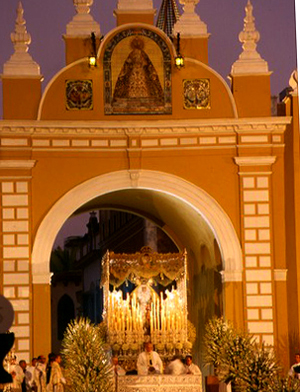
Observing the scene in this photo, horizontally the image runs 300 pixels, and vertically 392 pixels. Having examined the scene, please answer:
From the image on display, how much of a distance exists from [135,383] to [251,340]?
3.07m

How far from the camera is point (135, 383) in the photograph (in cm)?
2792

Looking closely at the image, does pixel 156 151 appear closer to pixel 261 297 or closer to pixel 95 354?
pixel 261 297

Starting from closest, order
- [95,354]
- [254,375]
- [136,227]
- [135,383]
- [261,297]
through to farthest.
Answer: [254,375] < [95,354] < [135,383] < [261,297] < [136,227]

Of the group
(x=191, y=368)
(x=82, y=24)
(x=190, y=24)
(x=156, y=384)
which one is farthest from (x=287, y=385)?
(x=82, y=24)

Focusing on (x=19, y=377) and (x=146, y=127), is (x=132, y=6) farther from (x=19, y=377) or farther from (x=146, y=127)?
(x=19, y=377)

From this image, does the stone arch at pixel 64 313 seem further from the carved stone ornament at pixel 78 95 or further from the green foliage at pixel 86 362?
the green foliage at pixel 86 362

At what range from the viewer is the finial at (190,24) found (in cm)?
3061

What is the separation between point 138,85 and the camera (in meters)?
30.5

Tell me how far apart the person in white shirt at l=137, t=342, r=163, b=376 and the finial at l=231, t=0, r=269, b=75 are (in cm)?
638

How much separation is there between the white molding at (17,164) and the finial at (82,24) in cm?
292

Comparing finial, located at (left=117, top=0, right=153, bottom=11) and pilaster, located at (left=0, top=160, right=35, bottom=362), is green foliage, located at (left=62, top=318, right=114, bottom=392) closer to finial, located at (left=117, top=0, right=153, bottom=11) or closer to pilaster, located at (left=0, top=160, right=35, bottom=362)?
pilaster, located at (left=0, top=160, right=35, bottom=362)

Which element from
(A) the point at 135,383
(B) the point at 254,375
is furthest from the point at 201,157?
(B) the point at 254,375

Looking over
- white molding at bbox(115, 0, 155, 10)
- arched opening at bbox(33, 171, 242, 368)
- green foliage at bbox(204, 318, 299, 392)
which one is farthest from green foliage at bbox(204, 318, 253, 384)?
white molding at bbox(115, 0, 155, 10)

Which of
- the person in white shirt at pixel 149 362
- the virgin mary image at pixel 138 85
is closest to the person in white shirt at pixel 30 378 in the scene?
the person in white shirt at pixel 149 362
